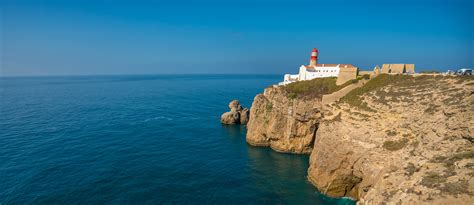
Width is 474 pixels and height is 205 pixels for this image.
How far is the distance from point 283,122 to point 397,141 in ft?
80.5

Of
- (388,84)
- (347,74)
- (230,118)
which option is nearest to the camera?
(388,84)

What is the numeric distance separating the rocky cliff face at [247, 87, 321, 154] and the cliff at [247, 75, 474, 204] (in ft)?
0.96

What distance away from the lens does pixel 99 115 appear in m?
77.5

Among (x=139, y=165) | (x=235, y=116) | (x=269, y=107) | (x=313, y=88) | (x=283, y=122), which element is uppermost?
(x=313, y=88)

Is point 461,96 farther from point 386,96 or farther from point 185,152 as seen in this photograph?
point 185,152

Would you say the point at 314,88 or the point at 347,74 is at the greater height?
the point at 347,74

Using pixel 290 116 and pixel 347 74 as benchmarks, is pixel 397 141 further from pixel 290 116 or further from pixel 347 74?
pixel 347 74

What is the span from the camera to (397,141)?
2980 centimetres

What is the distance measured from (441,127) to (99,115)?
84598 mm

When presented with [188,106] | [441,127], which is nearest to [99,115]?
[188,106]

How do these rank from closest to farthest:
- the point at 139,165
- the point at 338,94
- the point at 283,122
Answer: the point at 139,165, the point at 338,94, the point at 283,122

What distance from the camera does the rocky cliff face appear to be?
48656 mm

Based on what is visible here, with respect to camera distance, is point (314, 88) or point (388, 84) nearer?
point (388, 84)

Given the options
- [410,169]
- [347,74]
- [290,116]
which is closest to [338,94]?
[347,74]
